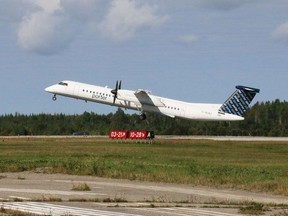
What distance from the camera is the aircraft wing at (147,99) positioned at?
95875 millimetres

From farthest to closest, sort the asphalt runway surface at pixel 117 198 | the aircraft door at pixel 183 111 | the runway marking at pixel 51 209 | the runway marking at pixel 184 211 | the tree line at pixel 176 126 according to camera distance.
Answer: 1. the tree line at pixel 176 126
2. the aircraft door at pixel 183 111
3. the asphalt runway surface at pixel 117 198
4. the runway marking at pixel 184 211
5. the runway marking at pixel 51 209

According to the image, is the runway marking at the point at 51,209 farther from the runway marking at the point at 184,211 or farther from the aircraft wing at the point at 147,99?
the aircraft wing at the point at 147,99

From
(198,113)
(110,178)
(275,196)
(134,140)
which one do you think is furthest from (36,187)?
(198,113)

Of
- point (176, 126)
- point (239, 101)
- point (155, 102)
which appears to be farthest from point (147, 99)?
point (176, 126)

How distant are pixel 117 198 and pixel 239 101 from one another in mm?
73729

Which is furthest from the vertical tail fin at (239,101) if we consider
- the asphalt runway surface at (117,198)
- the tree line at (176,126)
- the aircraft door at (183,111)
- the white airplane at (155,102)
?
the asphalt runway surface at (117,198)

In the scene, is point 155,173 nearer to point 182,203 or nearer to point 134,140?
point 182,203

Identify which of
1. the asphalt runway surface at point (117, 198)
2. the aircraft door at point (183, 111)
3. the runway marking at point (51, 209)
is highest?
the aircraft door at point (183, 111)

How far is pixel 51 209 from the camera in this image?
2092cm

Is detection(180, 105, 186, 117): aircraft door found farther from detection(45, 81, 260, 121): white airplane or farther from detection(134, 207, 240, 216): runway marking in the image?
detection(134, 207, 240, 216): runway marking

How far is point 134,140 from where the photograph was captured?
293ft

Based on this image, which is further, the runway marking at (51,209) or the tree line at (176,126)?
the tree line at (176,126)

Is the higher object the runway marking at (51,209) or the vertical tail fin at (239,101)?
the vertical tail fin at (239,101)

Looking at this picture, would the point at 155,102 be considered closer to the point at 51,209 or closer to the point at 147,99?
the point at 147,99
